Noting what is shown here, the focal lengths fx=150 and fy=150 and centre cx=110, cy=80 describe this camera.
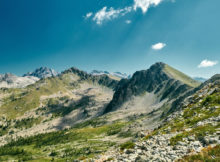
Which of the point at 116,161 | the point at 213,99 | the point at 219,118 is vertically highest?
the point at 213,99

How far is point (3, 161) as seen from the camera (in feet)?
567

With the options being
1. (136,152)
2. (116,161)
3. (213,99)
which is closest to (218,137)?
(136,152)

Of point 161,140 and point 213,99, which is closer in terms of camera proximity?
point 161,140

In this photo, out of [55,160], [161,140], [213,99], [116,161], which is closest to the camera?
[116,161]

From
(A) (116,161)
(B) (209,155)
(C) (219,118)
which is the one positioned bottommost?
(A) (116,161)

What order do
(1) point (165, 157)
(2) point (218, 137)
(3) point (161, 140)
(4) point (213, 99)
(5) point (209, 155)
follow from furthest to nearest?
1. (4) point (213, 99)
2. (3) point (161, 140)
3. (2) point (218, 137)
4. (1) point (165, 157)
5. (5) point (209, 155)

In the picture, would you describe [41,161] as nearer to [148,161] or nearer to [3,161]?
[3,161]

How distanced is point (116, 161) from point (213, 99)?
31283mm

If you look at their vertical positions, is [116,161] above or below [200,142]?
below

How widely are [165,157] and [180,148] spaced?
2770 mm

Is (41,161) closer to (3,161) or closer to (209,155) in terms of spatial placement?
(3,161)

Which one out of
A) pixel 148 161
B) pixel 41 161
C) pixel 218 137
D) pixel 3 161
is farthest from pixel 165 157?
pixel 3 161

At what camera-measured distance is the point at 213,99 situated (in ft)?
125

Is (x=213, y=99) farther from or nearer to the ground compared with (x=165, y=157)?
farther from the ground
